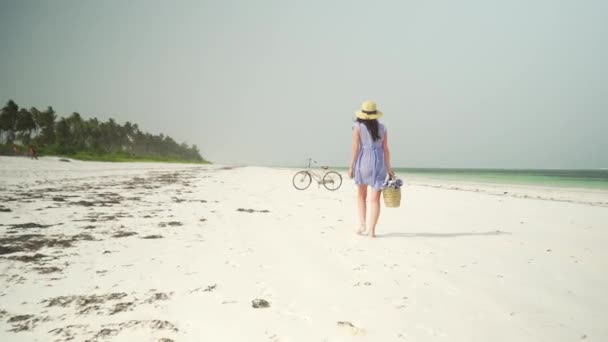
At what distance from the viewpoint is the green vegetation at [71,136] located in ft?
206

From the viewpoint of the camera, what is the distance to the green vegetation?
6294 cm

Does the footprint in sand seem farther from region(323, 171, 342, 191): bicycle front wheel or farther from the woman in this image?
region(323, 171, 342, 191): bicycle front wheel

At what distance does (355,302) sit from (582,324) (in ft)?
5.90

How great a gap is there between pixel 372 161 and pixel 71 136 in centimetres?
10153

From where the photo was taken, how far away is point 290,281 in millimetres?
3213

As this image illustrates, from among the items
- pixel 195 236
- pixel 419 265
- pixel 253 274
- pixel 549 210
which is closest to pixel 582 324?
pixel 419 265

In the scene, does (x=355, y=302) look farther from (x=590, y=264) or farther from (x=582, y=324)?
(x=590, y=264)

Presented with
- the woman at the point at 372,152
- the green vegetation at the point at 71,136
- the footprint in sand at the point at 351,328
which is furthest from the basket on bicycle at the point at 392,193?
the green vegetation at the point at 71,136

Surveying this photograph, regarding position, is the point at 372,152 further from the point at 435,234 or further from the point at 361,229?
the point at 435,234

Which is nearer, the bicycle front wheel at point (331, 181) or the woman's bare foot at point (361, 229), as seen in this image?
the woman's bare foot at point (361, 229)

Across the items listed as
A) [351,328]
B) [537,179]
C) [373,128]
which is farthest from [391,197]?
[537,179]

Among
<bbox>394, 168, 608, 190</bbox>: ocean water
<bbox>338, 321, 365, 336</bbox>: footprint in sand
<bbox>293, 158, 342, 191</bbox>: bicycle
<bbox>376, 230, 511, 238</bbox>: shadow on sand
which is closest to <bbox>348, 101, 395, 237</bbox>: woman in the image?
<bbox>376, 230, 511, 238</bbox>: shadow on sand

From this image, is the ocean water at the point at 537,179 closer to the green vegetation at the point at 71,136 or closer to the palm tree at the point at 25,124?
the green vegetation at the point at 71,136

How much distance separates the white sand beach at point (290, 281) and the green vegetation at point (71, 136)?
6131cm
